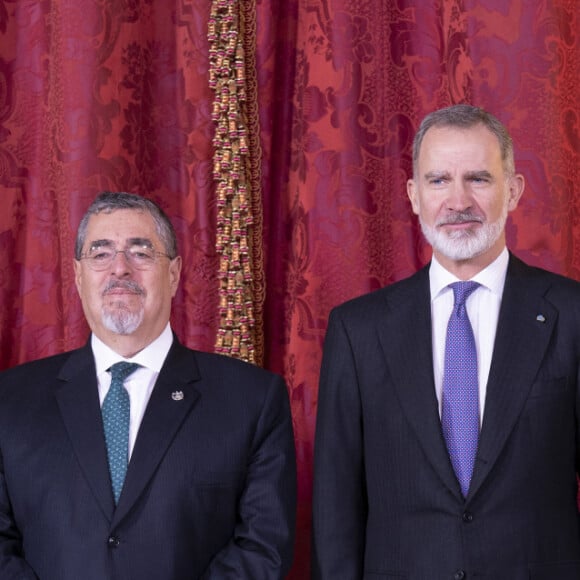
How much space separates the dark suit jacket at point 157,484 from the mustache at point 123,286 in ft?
0.52

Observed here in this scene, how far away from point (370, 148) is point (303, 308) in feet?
1.48

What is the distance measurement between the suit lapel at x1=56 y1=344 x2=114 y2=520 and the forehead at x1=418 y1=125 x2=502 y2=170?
81 centimetres

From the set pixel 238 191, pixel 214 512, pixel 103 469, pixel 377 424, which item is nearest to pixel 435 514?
pixel 377 424

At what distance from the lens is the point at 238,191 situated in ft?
8.48

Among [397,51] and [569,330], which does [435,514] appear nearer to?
[569,330]

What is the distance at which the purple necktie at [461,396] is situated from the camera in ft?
6.23

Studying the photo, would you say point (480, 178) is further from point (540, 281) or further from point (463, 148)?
point (540, 281)

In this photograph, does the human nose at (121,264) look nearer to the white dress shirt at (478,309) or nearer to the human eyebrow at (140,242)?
the human eyebrow at (140,242)

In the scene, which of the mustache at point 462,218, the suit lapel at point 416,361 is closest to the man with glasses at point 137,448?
the suit lapel at point 416,361

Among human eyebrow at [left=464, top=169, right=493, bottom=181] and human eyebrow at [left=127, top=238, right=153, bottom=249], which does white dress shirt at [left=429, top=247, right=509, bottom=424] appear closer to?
human eyebrow at [left=464, top=169, right=493, bottom=181]

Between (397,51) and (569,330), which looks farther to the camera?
(397,51)

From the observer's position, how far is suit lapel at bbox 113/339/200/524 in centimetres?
194

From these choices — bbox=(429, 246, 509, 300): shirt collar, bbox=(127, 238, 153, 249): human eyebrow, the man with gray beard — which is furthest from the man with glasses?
bbox=(429, 246, 509, 300): shirt collar

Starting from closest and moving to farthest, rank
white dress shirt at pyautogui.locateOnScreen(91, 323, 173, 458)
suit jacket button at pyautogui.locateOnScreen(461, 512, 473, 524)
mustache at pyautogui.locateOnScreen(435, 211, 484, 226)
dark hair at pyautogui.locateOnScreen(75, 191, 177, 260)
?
1. suit jacket button at pyautogui.locateOnScreen(461, 512, 473, 524)
2. mustache at pyautogui.locateOnScreen(435, 211, 484, 226)
3. white dress shirt at pyautogui.locateOnScreen(91, 323, 173, 458)
4. dark hair at pyautogui.locateOnScreen(75, 191, 177, 260)
